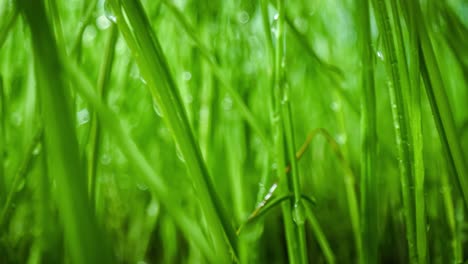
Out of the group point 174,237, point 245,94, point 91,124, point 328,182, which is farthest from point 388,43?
point 328,182

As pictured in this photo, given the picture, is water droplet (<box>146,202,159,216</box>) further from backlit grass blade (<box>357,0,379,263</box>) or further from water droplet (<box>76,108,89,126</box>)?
backlit grass blade (<box>357,0,379,263</box>)

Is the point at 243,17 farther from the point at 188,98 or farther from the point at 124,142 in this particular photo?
the point at 124,142

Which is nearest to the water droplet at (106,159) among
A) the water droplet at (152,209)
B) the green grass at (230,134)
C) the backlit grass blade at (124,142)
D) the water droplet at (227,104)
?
the green grass at (230,134)

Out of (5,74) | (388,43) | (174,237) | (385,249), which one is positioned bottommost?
(385,249)


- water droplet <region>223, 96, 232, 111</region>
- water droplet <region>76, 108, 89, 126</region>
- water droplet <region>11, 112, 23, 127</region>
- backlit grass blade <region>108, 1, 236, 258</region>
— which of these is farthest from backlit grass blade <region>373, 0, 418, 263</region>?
water droplet <region>11, 112, 23, 127</region>

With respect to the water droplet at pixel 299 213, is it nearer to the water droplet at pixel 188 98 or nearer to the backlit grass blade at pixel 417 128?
the backlit grass blade at pixel 417 128

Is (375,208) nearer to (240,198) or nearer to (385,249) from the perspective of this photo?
(240,198)

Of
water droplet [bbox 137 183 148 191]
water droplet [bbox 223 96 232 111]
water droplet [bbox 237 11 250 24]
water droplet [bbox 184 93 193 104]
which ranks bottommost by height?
water droplet [bbox 137 183 148 191]
